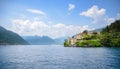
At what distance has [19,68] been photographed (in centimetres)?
6875

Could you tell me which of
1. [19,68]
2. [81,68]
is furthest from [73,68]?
[19,68]

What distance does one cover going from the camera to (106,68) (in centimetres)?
6856

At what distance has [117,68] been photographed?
67.9 m

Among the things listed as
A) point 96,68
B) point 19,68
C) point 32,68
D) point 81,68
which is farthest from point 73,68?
point 19,68

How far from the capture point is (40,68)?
68688mm

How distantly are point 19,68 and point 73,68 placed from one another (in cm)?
1888

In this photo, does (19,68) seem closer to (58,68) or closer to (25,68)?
(25,68)

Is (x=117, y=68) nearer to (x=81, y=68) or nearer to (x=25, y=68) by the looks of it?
(x=81, y=68)

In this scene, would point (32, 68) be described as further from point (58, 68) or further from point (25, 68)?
point (58, 68)

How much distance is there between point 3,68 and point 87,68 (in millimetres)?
29207

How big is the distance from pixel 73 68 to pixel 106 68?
11.5 meters

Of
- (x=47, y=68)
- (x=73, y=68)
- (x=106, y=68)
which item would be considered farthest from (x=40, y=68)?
(x=106, y=68)

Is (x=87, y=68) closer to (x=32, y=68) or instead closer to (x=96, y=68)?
(x=96, y=68)

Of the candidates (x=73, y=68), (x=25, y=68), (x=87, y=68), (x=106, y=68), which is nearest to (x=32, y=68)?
(x=25, y=68)
